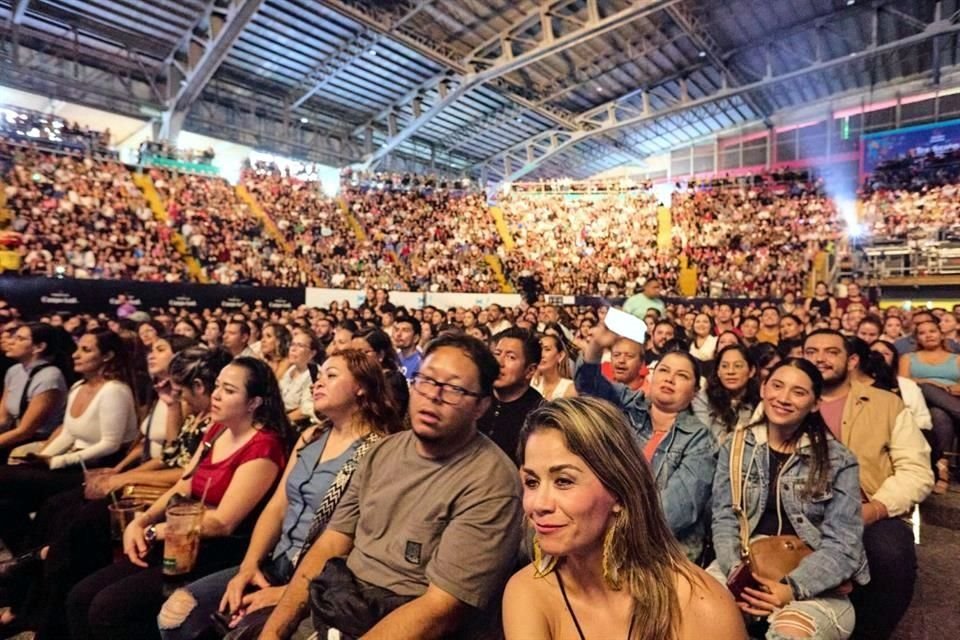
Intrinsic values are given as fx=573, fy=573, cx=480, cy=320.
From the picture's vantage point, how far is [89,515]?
115 inches

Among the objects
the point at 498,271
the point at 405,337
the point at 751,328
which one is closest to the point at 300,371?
the point at 405,337

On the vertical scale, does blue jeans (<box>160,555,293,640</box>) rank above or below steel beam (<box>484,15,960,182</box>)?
below

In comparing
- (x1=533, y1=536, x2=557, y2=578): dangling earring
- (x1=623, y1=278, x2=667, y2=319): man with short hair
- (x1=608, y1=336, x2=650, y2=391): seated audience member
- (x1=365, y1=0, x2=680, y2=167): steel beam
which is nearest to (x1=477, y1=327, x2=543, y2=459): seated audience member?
(x1=608, y1=336, x2=650, y2=391): seated audience member

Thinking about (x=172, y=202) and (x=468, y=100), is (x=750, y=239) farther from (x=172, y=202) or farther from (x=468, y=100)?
(x=172, y=202)

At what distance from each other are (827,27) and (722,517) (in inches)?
822

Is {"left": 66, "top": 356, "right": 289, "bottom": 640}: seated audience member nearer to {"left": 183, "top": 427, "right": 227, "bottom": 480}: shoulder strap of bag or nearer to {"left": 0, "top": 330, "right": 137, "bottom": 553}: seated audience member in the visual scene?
{"left": 183, "top": 427, "right": 227, "bottom": 480}: shoulder strap of bag

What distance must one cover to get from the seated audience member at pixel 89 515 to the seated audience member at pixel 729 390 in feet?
9.45

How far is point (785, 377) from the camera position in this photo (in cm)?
231

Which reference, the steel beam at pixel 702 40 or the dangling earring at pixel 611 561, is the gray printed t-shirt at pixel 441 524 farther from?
the steel beam at pixel 702 40

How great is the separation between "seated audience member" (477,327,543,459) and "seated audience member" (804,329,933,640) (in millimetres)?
1509

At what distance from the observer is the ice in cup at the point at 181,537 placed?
2.21 m

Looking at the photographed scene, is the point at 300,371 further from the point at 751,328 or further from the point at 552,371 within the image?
the point at 751,328

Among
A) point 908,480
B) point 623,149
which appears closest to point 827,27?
point 623,149

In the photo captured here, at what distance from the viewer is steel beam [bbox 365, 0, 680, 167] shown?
15289 millimetres
